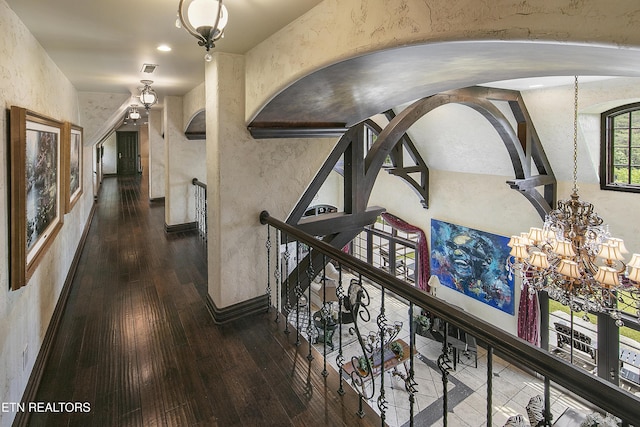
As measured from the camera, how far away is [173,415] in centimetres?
195

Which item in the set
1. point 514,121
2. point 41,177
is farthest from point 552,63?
point 514,121

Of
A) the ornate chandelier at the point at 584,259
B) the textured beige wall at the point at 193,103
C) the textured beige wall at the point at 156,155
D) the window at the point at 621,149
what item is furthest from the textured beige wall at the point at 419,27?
the textured beige wall at the point at 156,155

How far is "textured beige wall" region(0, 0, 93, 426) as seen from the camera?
1775mm

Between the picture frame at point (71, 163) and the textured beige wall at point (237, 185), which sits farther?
the picture frame at point (71, 163)

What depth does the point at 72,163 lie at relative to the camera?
398 cm

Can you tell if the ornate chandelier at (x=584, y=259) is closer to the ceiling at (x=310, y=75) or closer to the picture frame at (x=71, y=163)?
the ceiling at (x=310, y=75)

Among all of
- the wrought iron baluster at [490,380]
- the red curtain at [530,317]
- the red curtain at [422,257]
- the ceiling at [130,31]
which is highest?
the ceiling at [130,31]

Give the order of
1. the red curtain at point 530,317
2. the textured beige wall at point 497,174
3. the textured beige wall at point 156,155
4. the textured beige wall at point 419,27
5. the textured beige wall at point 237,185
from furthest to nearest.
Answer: the textured beige wall at point 156,155, the red curtain at point 530,317, the textured beige wall at point 497,174, the textured beige wall at point 237,185, the textured beige wall at point 419,27

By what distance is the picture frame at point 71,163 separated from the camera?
335 cm

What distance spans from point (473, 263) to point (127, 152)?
51.3 ft

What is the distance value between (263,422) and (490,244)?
657cm

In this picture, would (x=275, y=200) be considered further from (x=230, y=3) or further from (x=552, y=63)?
(x=552, y=63)

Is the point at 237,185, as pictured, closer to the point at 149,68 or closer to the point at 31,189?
the point at 31,189

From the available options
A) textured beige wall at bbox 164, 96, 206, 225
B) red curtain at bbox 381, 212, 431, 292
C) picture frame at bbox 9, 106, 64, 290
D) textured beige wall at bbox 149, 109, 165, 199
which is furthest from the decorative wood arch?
textured beige wall at bbox 149, 109, 165, 199
